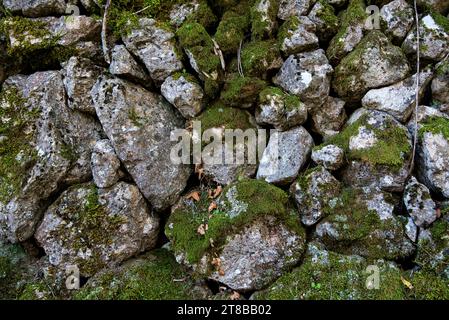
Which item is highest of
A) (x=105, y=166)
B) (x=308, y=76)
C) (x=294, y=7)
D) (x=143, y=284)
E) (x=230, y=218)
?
(x=294, y=7)

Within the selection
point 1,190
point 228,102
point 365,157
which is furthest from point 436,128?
point 1,190

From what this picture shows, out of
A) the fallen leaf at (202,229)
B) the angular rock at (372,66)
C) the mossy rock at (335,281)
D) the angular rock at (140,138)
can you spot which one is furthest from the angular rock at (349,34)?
the fallen leaf at (202,229)

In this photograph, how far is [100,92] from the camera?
5.52 meters

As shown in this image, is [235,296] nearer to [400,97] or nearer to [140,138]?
[140,138]

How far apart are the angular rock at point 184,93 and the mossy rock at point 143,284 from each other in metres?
2.62

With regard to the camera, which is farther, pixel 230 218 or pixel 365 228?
pixel 230 218

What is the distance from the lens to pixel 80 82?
5.73 m

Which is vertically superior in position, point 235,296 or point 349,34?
point 349,34

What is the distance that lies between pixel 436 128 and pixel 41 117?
6.39 m

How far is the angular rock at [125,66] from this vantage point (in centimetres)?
555

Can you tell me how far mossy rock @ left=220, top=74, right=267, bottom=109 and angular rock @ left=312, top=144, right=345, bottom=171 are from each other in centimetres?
138

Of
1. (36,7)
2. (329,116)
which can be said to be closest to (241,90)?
(329,116)

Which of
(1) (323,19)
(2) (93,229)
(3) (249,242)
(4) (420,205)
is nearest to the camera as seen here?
(4) (420,205)

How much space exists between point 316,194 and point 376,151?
113 centimetres
